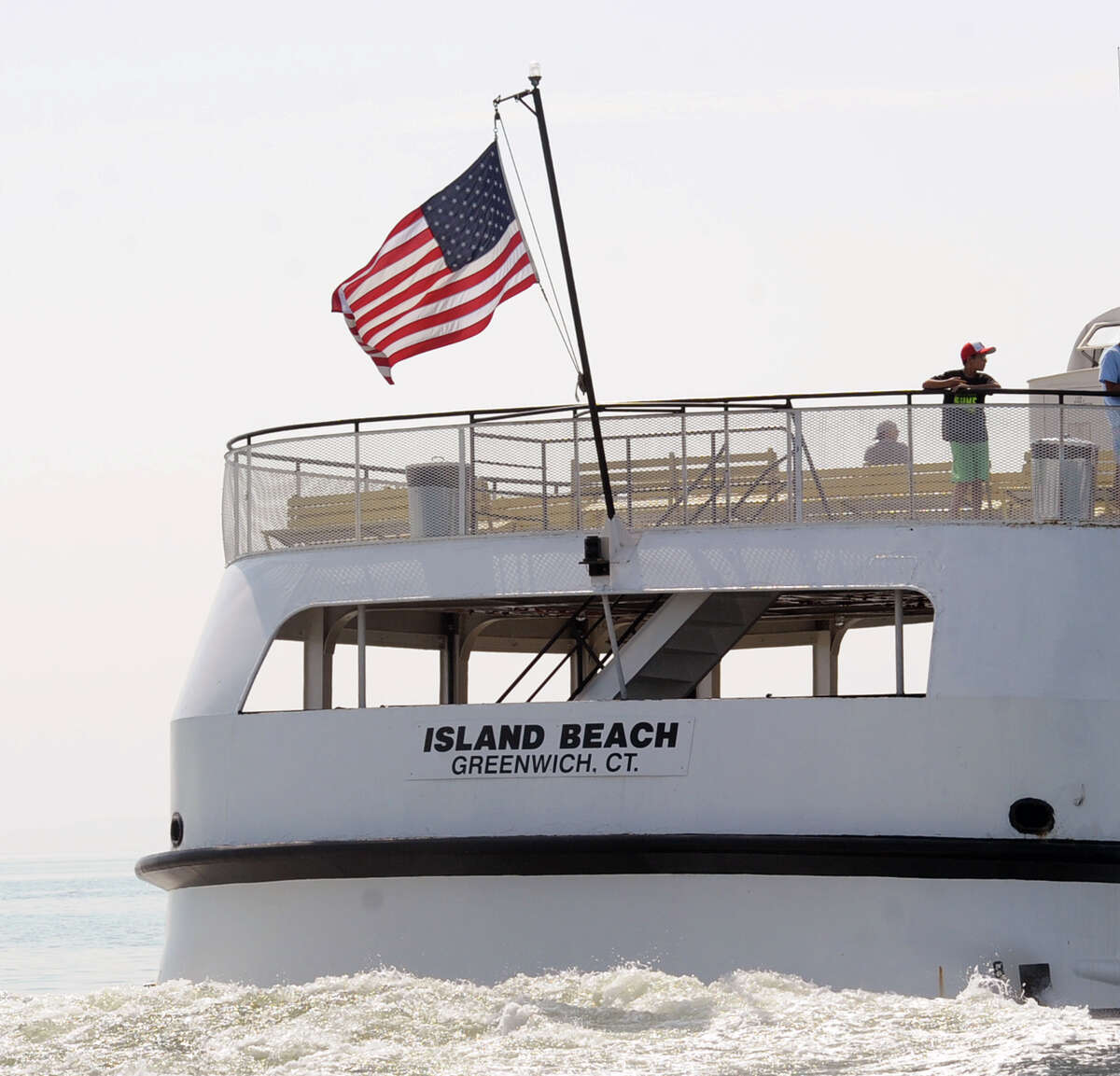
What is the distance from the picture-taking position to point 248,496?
611 inches

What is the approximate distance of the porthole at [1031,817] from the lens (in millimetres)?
13164

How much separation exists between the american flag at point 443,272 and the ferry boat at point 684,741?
2.20 feet

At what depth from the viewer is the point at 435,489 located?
1469cm

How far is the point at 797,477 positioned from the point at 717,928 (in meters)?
2.78

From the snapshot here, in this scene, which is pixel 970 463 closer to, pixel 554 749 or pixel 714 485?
pixel 714 485

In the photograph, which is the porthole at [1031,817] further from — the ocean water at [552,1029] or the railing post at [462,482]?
the railing post at [462,482]

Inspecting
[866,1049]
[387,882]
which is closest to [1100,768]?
[866,1049]

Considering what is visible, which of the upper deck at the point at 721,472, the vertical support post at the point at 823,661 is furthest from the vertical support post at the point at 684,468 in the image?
the vertical support post at the point at 823,661

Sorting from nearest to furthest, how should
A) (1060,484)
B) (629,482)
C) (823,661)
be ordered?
(1060,484) < (629,482) < (823,661)

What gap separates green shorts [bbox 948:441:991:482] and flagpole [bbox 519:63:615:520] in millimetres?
2082

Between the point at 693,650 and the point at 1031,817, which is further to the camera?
the point at 693,650

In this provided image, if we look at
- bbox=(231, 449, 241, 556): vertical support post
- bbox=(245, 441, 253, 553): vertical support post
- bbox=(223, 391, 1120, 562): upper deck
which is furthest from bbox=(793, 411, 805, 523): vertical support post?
bbox=(231, 449, 241, 556): vertical support post

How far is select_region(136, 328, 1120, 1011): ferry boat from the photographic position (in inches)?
518

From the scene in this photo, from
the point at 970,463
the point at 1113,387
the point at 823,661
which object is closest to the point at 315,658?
the point at 970,463
